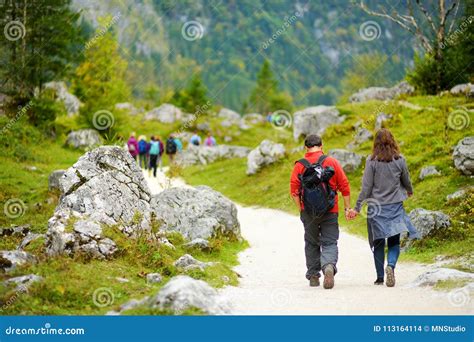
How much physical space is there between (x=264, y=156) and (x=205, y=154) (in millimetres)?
10670

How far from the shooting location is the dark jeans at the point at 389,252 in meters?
11.4

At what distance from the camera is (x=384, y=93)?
4134 cm

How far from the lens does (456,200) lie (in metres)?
17.9

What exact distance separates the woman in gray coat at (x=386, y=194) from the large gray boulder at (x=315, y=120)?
24.0m

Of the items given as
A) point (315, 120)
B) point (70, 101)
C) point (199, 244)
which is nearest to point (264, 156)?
point (315, 120)

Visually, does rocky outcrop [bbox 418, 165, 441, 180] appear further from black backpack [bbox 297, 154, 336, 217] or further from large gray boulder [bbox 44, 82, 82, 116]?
large gray boulder [bbox 44, 82, 82, 116]

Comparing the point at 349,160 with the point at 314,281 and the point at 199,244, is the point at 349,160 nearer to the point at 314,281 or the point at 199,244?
the point at 199,244

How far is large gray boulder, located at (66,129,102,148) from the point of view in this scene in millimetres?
40062

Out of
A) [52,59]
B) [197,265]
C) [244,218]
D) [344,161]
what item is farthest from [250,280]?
[52,59]

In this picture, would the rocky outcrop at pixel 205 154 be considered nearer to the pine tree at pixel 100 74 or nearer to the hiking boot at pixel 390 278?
the pine tree at pixel 100 74

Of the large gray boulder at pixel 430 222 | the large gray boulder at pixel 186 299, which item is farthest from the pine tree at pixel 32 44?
the large gray boulder at pixel 186 299

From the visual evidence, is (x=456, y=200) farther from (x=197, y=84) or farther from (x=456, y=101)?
(x=197, y=84)

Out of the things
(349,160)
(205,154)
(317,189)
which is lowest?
(317,189)

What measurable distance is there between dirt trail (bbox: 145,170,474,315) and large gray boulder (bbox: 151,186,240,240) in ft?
3.36
